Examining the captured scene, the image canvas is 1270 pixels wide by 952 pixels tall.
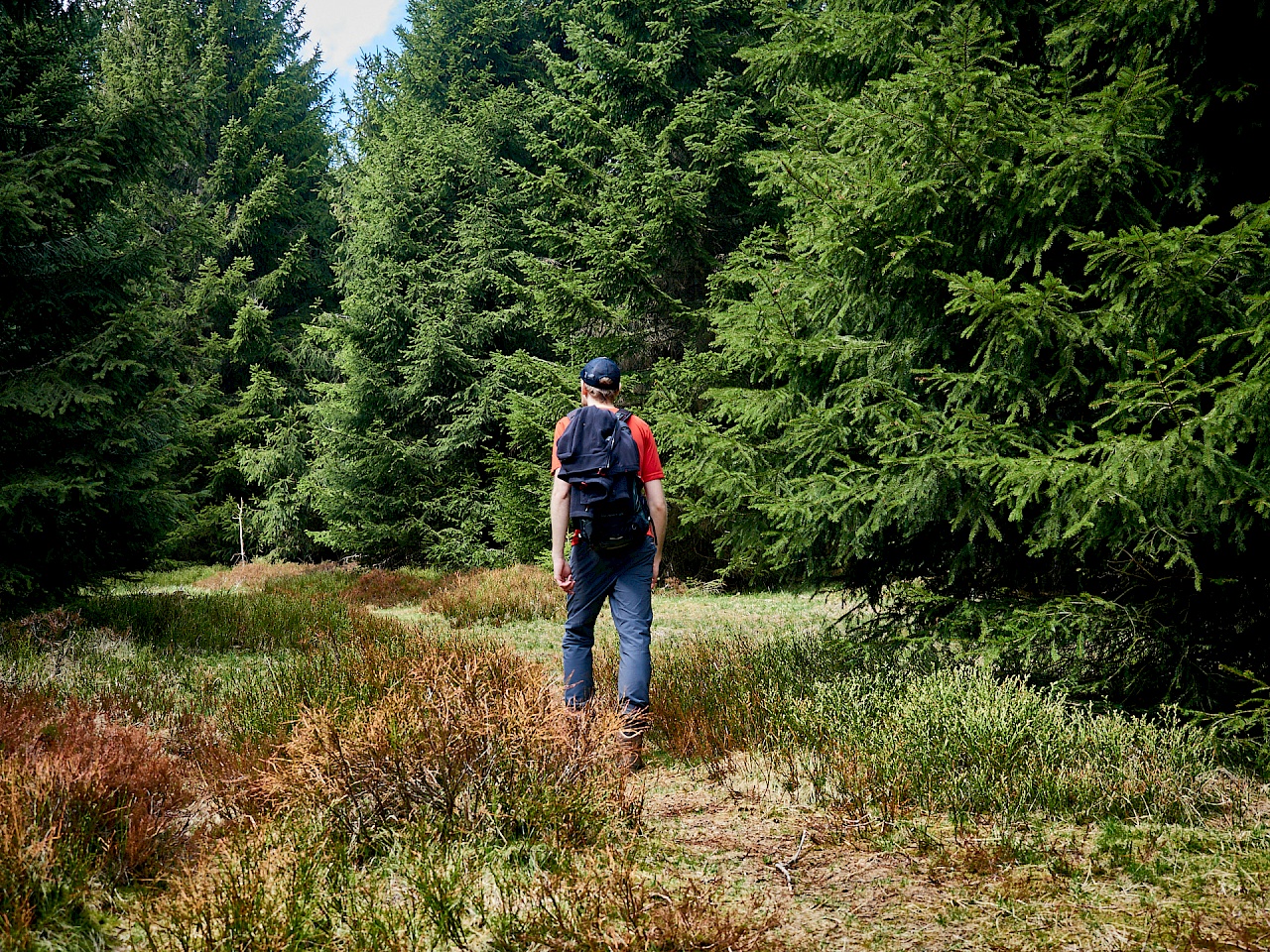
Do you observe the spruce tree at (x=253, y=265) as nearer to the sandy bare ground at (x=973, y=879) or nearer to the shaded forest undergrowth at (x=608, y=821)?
the shaded forest undergrowth at (x=608, y=821)

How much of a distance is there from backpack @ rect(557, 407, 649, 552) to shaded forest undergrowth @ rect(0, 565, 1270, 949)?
2.72 ft

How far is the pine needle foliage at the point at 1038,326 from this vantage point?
4309 mm

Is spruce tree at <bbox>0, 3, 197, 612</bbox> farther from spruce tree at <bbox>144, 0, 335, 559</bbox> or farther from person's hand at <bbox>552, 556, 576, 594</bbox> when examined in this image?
spruce tree at <bbox>144, 0, 335, 559</bbox>

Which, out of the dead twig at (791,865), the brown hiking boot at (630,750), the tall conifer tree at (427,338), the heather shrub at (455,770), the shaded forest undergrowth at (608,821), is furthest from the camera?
the tall conifer tree at (427,338)

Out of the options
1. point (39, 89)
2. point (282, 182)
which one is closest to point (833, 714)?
point (39, 89)

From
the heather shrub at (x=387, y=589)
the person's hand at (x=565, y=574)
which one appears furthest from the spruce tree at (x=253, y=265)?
the person's hand at (x=565, y=574)

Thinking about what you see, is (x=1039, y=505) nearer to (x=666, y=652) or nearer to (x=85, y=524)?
(x=666, y=652)

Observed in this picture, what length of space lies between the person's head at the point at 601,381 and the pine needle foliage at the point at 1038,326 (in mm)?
1562

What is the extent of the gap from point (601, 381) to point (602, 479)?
0.61 metres

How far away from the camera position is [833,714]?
470 centimetres

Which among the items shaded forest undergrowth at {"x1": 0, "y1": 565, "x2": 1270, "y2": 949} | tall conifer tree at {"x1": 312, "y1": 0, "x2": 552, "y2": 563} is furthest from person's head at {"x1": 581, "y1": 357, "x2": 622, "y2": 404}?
tall conifer tree at {"x1": 312, "y1": 0, "x2": 552, "y2": 563}

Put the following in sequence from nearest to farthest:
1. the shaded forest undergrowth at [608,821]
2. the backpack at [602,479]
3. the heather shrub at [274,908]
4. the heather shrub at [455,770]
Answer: the heather shrub at [274,908] < the shaded forest undergrowth at [608,821] < the heather shrub at [455,770] < the backpack at [602,479]

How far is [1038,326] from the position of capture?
4664 millimetres

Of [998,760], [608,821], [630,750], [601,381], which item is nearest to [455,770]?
[608,821]
